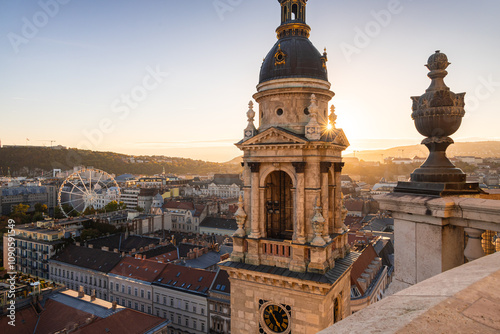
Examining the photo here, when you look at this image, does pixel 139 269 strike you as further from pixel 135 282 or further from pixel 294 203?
pixel 294 203

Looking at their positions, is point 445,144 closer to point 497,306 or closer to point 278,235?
point 497,306

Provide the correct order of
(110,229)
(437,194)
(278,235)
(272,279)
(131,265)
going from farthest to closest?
(110,229) < (131,265) < (278,235) < (272,279) < (437,194)

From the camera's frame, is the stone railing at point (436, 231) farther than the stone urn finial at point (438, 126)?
No

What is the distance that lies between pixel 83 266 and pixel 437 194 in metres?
58.6

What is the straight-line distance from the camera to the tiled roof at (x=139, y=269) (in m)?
46.3

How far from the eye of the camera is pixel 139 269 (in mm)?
48000

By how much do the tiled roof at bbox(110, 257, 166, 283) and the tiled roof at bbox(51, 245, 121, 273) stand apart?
6.03ft

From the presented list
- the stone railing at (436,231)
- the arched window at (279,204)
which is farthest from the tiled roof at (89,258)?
the stone railing at (436,231)

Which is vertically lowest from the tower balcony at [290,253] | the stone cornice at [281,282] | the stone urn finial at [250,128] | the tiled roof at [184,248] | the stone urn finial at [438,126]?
the tiled roof at [184,248]

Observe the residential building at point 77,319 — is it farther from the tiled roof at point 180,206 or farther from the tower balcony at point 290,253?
the tiled roof at point 180,206

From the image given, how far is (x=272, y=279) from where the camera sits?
14.5 m

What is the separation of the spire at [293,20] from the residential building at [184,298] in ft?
110

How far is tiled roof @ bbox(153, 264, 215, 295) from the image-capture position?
42.0 metres

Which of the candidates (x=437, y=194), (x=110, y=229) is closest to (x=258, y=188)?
(x=437, y=194)
